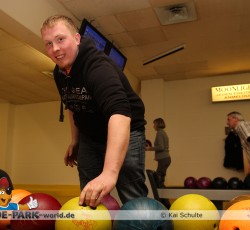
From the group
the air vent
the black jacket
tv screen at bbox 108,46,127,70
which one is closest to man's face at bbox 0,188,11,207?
the black jacket

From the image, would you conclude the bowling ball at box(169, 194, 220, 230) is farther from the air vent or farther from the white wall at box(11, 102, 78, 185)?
the white wall at box(11, 102, 78, 185)

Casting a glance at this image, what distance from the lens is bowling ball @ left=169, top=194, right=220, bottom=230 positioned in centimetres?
106

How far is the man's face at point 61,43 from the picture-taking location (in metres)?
1.21

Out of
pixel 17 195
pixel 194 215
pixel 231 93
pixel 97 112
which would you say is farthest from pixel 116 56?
pixel 194 215

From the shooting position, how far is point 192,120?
6617mm

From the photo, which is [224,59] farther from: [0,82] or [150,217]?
[150,217]

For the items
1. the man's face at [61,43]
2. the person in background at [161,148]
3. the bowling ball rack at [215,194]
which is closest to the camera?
the man's face at [61,43]

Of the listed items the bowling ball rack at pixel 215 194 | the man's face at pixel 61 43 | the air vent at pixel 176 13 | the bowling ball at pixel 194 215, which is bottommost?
the bowling ball rack at pixel 215 194

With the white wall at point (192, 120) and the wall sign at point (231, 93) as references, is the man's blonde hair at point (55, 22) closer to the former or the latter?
the white wall at point (192, 120)

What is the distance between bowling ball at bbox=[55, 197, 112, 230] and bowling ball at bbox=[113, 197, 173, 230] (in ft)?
0.15

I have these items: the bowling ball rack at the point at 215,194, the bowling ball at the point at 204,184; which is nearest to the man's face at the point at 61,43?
the bowling ball rack at the point at 215,194

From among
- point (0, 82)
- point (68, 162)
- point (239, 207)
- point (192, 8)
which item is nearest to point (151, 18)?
point (192, 8)

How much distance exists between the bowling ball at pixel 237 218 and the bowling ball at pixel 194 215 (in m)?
0.05

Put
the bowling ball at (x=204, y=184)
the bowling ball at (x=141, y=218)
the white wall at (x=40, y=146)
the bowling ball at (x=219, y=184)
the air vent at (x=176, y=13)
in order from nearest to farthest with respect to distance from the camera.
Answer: the bowling ball at (x=141, y=218) → the air vent at (x=176, y=13) → the bowling ball at (x=219, y=184) → the bowling ball at (x=204, y=184) → the white wall at (x=40, y=146)
